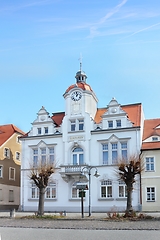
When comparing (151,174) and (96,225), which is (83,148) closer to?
(151,174)

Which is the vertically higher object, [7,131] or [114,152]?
[7,131]

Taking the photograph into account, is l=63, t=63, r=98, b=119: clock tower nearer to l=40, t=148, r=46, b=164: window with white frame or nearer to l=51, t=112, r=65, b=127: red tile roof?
l=51, t=112, r=65, b=127: red tile roof

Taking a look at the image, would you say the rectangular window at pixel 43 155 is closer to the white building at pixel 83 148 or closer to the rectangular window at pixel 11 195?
the white building at pixel 83 148

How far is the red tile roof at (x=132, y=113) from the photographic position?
1594 inches

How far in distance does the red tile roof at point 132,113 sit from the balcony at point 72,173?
21.3 ft

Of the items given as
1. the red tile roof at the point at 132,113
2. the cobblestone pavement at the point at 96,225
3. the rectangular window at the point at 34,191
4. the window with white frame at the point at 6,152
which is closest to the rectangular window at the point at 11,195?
Answer: the window with white frame at the point at 6,152

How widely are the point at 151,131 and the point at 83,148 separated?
26.5 ft

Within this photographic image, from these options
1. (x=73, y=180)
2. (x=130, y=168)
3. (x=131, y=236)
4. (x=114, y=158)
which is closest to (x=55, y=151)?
(x=73, y=180)

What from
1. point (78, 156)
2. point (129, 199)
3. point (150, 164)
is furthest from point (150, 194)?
point (129, 199)

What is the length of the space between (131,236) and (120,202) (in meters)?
23.0

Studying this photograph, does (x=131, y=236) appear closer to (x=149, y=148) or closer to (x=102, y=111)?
(x=149, y=148)

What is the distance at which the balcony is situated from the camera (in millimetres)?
39281

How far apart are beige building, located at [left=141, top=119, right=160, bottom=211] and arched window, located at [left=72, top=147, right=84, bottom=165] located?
283 inches

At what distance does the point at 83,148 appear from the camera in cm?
4103
